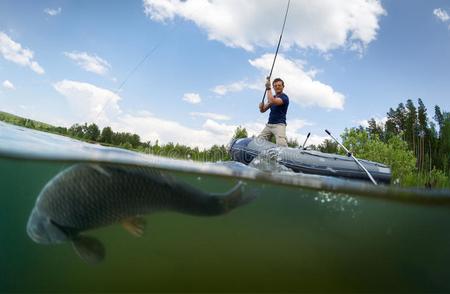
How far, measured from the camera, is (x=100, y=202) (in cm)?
328

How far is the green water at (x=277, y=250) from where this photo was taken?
593 cm

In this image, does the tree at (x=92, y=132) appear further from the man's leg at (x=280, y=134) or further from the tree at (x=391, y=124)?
the tree at (x=391, y=124)

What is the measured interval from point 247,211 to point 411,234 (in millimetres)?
3427

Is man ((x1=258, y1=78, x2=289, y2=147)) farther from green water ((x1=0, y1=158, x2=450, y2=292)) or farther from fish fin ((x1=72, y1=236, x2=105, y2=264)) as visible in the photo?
fish fin ((x1=72, y1=236, x2=105, y2=264))

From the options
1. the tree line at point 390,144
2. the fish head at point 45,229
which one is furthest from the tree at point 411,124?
the fish head at point 45,229

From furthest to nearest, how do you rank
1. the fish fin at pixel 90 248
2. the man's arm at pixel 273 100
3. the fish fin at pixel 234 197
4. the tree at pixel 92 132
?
the man's arm at pixel 273 100 < the tree at pixel 92 132 < the fish fin at pixel 234 197 < the fish fin at pixel 90 248

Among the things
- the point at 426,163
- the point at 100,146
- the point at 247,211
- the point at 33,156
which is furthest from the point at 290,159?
the point at 426,163

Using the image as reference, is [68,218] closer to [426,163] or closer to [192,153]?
[192,153]

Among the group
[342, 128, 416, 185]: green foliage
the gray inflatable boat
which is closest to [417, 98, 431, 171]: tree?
[342, 128, 416, 185]: green foliage

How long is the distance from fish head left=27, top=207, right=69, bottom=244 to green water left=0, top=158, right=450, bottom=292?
2.12 m

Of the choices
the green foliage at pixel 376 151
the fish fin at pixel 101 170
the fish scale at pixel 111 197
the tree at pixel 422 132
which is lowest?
the fish scale at pixel 111 197

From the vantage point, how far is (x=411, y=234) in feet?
23.7

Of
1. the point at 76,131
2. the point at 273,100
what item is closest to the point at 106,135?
the point at 76,131

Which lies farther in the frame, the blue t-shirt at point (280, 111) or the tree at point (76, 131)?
the blue t-shirt at point (280, 111)
